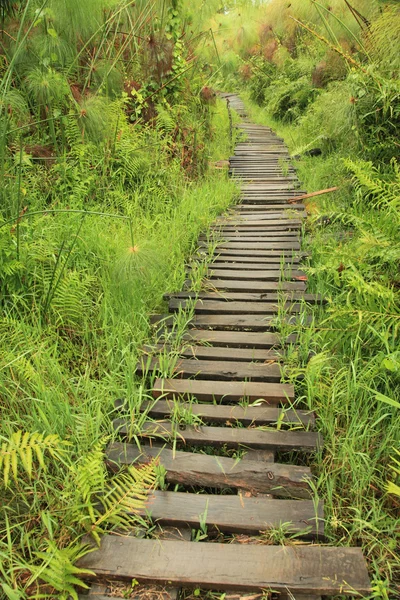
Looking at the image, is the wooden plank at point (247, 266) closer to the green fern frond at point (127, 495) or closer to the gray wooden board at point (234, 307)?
the gray wooden board at point (234, 307)

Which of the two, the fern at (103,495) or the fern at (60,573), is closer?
the fern at (60,573)

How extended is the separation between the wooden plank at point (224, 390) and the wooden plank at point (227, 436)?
217mm

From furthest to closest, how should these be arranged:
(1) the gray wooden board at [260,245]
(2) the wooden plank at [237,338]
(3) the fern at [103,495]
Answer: (1) the gray wooden board at [260,245], (2) the wooden plank at [237,338], (3) the fern at [103,495]

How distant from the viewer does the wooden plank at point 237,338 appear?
279 cm

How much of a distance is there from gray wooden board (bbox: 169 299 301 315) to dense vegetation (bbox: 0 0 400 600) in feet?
0.72

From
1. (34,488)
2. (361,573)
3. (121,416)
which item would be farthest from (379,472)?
(34,488)

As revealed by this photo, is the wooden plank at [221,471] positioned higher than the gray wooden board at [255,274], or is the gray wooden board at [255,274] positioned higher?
the gray wooden board at [255,274]

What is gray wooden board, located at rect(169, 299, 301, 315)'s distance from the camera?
10.5 feet

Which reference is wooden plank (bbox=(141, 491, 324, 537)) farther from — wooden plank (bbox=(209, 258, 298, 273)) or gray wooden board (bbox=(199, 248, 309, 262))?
gray wooden board (bbox=(199, 248, 309, 262))

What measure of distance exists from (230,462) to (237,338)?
105 cm

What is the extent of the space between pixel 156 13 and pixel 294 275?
489 cm

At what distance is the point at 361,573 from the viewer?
1484 mm

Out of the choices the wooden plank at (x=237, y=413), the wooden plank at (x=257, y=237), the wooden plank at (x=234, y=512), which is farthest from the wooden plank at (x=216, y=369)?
the wooden plank at (x=257, y=237)

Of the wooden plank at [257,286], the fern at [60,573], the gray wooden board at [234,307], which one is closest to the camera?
the fern at [60,573]
